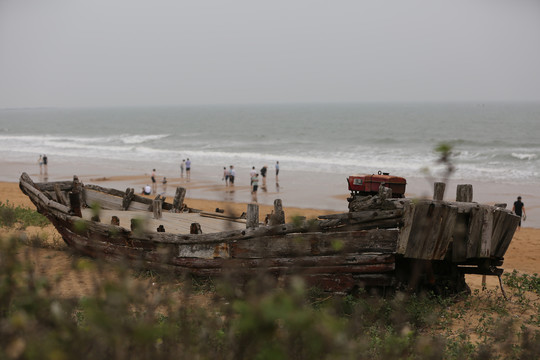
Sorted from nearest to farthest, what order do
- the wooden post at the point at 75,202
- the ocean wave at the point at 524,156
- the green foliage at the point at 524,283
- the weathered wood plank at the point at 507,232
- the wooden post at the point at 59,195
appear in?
the weathered wood plank at the point at 507,232 → the green foliage at the point at 524,283 → the wooden post at the point at 75,202 → the wooden post at the point at 59,195 → the ocean wave at the point at 524,156

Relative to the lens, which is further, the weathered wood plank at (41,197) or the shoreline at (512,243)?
the shoreline at (512,243)

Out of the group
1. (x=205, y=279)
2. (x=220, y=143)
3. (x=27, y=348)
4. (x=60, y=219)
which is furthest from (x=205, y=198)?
(x=220, y=143)

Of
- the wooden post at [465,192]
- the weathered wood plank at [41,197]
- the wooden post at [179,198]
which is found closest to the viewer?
the wooden post at [465,192]

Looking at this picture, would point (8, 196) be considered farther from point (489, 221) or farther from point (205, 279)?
point (489, 221)

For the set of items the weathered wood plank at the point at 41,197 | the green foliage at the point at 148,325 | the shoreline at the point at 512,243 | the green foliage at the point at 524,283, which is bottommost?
the shoreline at the point at 512,243

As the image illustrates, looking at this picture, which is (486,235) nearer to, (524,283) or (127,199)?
(524,283)

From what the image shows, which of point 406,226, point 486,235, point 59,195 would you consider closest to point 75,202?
point 59,195

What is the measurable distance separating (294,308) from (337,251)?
555 cm

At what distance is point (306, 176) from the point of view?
3594 centimetres

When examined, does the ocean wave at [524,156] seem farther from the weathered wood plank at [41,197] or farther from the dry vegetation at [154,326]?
the dry vegetation at [154,326]

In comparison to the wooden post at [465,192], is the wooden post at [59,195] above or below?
below

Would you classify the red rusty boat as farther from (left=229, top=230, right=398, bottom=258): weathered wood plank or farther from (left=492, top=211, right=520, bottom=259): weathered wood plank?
(left=492, top=211, right=520, bottom=259): weathered wood plank

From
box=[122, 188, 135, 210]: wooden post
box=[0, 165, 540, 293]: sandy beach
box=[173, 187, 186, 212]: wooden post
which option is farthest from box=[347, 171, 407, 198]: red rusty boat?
box=[122, 188, 135, 210]: wooden post

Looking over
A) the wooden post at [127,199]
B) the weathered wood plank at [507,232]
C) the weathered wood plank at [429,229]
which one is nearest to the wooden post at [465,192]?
the weathered wood plank at [507,232]
